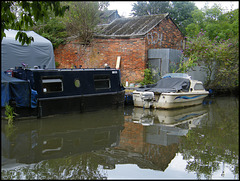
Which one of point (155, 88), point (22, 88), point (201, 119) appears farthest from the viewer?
point (155, 88)

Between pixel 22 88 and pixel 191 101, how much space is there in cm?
762

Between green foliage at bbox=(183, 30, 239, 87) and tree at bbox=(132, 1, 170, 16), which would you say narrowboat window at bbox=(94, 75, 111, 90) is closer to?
green foliage at bbox=(183, 30, 239, 87)

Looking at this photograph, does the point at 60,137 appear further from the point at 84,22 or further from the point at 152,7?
the point at 152,7

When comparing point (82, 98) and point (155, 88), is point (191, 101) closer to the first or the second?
point (155, 88)

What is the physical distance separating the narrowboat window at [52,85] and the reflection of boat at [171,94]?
359 centimetres

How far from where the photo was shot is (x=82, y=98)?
10.2 metres

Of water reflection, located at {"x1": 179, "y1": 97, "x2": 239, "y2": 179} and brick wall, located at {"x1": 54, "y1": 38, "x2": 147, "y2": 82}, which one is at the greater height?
brick wall, located at {"x1": 54, "y1": 38, "x2": 147, "y2": 82}

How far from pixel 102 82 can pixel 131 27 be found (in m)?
6.96

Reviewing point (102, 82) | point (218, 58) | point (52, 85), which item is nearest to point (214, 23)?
point (218, 58)

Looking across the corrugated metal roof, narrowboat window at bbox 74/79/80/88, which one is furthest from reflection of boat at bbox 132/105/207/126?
the corrugated metal roof

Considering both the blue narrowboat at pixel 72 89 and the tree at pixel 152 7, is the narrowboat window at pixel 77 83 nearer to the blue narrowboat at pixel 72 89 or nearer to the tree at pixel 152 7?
the blue narrowboat at pixel 72 89

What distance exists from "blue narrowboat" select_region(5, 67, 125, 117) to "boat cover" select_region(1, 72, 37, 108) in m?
0.12

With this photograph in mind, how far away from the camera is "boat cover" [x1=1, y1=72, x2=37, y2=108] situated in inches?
329

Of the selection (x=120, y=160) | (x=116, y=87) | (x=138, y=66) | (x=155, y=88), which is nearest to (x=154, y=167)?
(x=120, y=160)
